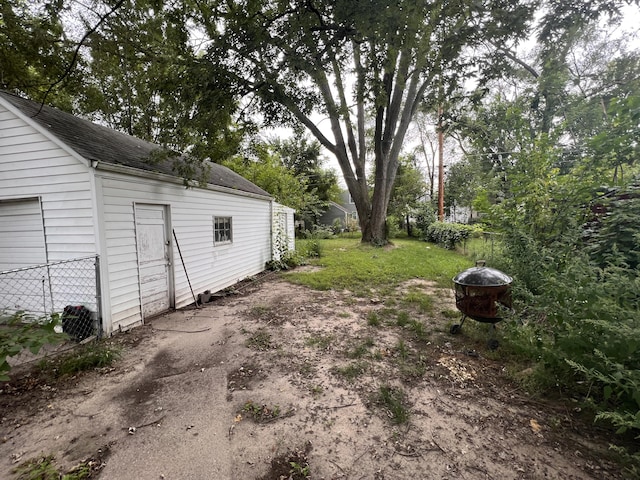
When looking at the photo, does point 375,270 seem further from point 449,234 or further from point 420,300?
point 449,234

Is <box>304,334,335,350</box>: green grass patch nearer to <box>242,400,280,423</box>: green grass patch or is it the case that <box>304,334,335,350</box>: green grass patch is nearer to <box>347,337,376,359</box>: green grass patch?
<box>347,337,376,359</box>: green grass patch

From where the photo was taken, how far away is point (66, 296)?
429 centimetres

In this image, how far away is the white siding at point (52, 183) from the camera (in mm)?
4066

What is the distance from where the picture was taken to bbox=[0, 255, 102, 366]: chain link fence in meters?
3.96

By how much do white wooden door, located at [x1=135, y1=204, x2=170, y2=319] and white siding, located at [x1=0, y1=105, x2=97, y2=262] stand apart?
746 mm

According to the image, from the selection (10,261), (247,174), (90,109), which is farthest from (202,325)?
(90,109)

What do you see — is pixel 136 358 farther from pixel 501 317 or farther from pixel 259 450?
pixel 501 317

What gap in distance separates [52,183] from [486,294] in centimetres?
654

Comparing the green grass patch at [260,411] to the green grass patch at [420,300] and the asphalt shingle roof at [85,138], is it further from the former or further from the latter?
the asphalt shingle roof at [85,138]

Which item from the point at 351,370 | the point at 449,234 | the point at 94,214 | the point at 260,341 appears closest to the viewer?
the point at 351,370

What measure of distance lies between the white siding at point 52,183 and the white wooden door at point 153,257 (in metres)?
0.75

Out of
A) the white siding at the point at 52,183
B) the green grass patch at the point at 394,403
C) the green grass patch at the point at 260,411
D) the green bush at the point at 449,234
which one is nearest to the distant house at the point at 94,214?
the white siding at the point at 52,183

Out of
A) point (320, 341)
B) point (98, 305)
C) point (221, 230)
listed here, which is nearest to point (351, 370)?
point (320, 341)

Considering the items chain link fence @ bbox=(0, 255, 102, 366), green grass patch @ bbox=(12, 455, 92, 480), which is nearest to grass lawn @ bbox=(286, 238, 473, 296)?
chain link fence @ bbox=(0, 255, 102, 366)
